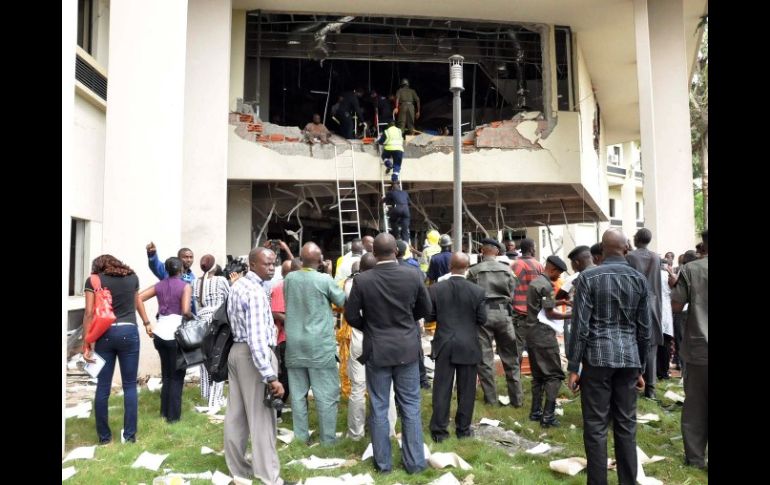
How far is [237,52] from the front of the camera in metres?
15.4

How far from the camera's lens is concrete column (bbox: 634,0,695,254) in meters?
14.2

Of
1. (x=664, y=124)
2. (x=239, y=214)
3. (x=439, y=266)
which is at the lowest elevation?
(x=439, y=266)

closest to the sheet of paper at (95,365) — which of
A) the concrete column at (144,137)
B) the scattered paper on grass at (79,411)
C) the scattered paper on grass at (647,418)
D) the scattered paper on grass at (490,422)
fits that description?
the scattered paper on grass at (79,411)

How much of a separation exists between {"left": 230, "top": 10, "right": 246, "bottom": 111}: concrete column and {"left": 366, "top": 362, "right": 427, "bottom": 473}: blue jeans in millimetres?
11199

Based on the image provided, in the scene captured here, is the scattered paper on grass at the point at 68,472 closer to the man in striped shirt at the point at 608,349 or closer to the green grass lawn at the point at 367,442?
the green grass lawn at the point at 367,442

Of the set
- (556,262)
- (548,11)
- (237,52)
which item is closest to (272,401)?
(556,262)

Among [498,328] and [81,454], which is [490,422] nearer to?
[498,328]

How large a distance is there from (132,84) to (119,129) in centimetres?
75

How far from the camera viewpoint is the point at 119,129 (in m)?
9.77

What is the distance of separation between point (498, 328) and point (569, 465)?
235 cm

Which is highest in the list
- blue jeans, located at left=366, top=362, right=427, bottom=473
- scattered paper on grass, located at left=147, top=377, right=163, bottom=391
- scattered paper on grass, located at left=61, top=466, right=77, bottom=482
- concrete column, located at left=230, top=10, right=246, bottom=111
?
concrete column, located at left=230, top=10, right=246, bottom=111

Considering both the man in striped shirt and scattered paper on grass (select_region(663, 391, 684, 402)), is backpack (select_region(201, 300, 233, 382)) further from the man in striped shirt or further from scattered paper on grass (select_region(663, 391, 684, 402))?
scattered paper on grass (select_region(663, 391, 684, 402))

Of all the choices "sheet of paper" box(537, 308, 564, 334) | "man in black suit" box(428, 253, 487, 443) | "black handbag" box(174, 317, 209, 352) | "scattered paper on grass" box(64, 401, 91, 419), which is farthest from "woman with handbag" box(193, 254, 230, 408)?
"sheet of paper" box(537, 308, 564, 334)

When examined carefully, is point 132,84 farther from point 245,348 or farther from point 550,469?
point 550,469
